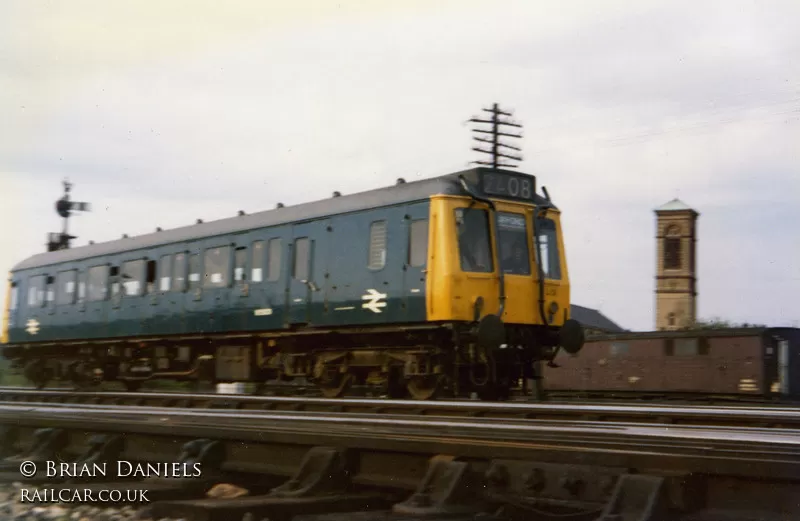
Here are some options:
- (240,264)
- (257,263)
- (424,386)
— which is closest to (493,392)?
(424,386)

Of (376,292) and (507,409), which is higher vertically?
(376,292)

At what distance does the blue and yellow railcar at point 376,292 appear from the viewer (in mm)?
13508

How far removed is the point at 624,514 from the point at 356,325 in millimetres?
10488

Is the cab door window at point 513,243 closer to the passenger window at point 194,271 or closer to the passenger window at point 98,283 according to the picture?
the passenger window at point 194,271

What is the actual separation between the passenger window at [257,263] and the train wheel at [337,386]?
242 cm

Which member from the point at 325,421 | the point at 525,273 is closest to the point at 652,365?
the point at 525,273

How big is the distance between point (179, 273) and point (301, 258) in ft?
13.5

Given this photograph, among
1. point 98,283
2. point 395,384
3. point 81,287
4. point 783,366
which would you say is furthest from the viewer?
point 783,366

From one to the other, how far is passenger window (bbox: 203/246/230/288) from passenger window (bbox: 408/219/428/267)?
499cm

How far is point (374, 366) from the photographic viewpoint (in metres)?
14.6

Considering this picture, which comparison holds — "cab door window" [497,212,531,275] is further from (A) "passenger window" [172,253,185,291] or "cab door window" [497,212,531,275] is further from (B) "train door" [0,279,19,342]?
(B) "train door" [0,279,19,342]

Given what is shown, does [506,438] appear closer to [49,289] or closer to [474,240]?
[474,240]

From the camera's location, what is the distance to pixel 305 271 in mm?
15641

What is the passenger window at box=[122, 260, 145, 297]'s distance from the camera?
1988 cm
